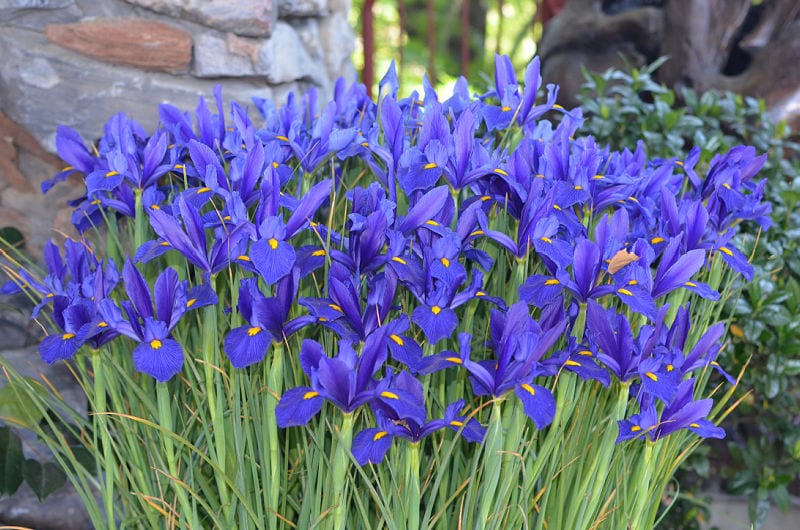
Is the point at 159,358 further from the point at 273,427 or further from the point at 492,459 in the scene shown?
the point at 492,459

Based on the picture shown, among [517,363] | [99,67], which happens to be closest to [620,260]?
[517,363]

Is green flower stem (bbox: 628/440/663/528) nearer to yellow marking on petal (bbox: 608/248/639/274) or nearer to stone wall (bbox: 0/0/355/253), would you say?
yellow marking on petal (bbox: 608/248/639/274)

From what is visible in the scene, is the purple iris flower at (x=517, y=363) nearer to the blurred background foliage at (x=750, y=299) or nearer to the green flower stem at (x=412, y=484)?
the green flower stem at (x=412, y=484)

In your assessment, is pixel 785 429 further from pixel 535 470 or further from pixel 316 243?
pixel 316 243

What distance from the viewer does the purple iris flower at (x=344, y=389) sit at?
48.1 inches

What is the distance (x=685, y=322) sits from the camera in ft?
4.99

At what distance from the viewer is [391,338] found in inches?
51.8

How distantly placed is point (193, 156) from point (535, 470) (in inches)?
33.3

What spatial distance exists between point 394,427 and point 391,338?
5.4 inches

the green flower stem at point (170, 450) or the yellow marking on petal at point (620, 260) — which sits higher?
the yellow marking on petal at point (620, 260)

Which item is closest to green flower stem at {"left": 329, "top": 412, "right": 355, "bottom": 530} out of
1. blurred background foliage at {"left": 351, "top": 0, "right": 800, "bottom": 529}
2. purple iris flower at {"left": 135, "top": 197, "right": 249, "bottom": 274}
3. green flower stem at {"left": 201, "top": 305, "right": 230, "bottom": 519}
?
green flower stem at {"left": 201, "top": 305, "right": 230, "bottom": 519}

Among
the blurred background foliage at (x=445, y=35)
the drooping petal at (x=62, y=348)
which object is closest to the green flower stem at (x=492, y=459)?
the drooping petal at (x=62, y=348)

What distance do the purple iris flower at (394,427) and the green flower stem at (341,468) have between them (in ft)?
0.06

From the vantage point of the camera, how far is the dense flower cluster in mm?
1310
